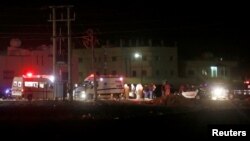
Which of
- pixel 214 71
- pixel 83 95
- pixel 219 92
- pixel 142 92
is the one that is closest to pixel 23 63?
pixel 83 95

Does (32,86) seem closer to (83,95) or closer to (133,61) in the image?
(83,95)

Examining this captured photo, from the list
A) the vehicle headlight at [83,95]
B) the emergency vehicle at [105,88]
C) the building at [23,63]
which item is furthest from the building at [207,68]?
the vehicle headlight at [83,95]

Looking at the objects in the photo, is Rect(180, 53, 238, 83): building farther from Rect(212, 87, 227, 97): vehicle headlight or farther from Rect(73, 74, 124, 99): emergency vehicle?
Rect(212, 87, 227, 97): vehicle headlight

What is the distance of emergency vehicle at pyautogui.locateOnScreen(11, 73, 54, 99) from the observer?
5944cm

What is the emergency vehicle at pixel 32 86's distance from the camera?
59438mm

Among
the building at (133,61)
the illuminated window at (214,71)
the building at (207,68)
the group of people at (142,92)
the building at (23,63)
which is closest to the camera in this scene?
the group of people at (142,92)

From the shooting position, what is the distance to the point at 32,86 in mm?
60031

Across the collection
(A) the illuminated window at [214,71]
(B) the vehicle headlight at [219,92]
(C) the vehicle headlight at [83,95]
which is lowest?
(C) the vehicle headlight at [83,95]

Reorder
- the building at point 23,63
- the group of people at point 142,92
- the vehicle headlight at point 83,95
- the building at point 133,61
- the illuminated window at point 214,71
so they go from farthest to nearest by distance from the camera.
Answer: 1. the illuminated window at point 214,71
2. the building at point 133,61
3. the building at point 23,63
4. the vehicle headlight at point 83,95
5. the group of people at point 142,92

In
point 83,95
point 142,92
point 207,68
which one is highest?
point 207,68

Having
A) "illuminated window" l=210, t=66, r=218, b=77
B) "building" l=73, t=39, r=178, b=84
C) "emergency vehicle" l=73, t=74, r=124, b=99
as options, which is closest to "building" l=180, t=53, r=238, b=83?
"illuminated window" l=210, t=66, r=218, b=77

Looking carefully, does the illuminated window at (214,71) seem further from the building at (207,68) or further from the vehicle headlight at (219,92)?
the vehicle headlight at (219,92)

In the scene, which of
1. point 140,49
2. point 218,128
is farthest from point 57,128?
point 140,49

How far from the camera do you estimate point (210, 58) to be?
124 m
